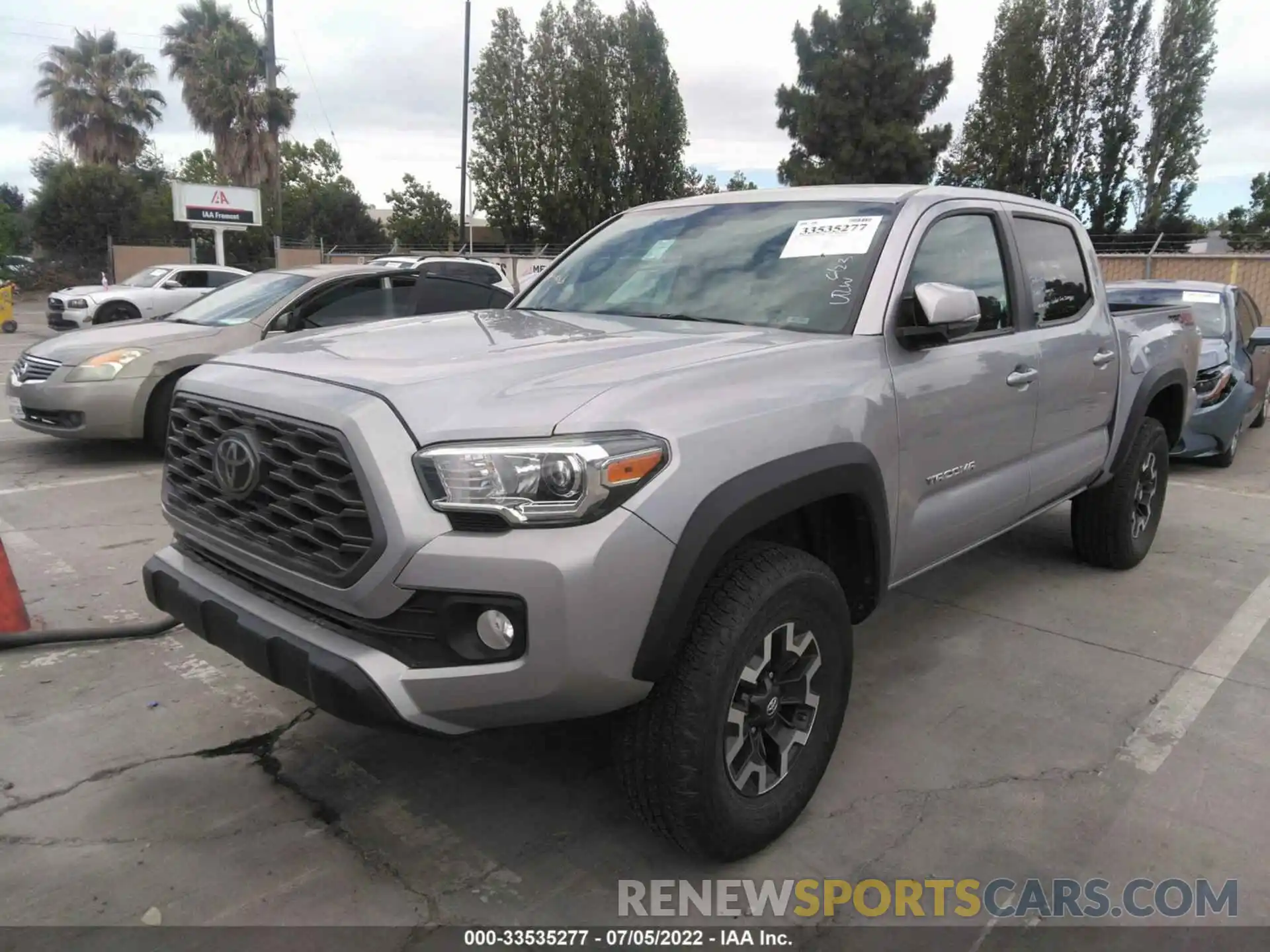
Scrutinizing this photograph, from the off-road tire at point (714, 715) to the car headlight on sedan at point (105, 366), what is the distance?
19.2ft

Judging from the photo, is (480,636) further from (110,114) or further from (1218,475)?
(110,114)

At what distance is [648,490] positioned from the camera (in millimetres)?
2160

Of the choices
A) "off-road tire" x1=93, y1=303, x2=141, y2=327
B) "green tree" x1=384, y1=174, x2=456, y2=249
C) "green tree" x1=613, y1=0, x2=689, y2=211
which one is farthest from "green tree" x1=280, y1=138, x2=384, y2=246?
"off-road tire" x1=93, y1=303, x2=141, y2=327

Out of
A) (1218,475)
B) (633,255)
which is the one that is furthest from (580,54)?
(633,255)

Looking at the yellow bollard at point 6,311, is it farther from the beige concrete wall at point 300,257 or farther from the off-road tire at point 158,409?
the off-road tire at point 158,409

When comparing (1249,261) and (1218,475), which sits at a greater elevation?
(1249,261)

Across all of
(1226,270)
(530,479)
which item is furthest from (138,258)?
(530,479)

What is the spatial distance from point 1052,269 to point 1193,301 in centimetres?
550

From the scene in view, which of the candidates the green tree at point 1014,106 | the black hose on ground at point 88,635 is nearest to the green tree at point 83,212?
the green tree at point 1014,106

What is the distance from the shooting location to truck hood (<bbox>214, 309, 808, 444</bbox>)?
86.0 inches

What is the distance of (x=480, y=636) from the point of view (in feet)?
6.98

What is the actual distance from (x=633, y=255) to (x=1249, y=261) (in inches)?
854

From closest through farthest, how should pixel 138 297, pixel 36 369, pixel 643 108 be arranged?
pixel 36 369 → pixel 138 297 → pixel 643 108

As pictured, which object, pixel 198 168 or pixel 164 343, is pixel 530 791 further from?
pixel 198 168
